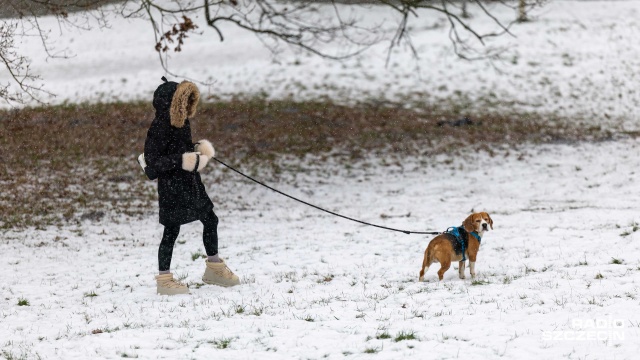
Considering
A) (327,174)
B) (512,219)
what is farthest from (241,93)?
(512,219)

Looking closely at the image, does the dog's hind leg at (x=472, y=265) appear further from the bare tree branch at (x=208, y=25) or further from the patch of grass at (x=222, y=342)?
the bare tree branch at (x=208, y=25)

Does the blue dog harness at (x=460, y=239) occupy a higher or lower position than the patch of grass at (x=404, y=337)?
higher

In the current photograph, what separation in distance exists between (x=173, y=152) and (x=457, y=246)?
3390mm

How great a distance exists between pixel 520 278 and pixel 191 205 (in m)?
3.83

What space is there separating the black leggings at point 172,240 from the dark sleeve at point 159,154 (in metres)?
Answer: 0.73

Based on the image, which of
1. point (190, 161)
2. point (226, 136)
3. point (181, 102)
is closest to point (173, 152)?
point (190, 161)

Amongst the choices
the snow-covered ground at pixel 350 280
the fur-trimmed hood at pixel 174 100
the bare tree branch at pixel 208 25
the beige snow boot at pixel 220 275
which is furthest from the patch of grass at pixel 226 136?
the fur-trimmed hood at pixel 174 100

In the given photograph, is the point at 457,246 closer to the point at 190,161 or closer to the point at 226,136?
the point at 190,161

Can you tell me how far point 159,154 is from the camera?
6.72m

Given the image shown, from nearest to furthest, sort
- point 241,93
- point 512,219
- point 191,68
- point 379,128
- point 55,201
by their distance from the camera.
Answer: point 512,219 < point 55,201 < point 379,128 < point 241,93 < point 191,68

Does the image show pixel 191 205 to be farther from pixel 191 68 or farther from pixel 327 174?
pixel 191 68

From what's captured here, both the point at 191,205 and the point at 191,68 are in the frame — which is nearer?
the point at 191,205

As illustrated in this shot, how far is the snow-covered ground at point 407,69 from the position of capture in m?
19.6

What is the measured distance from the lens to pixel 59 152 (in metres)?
14.9
